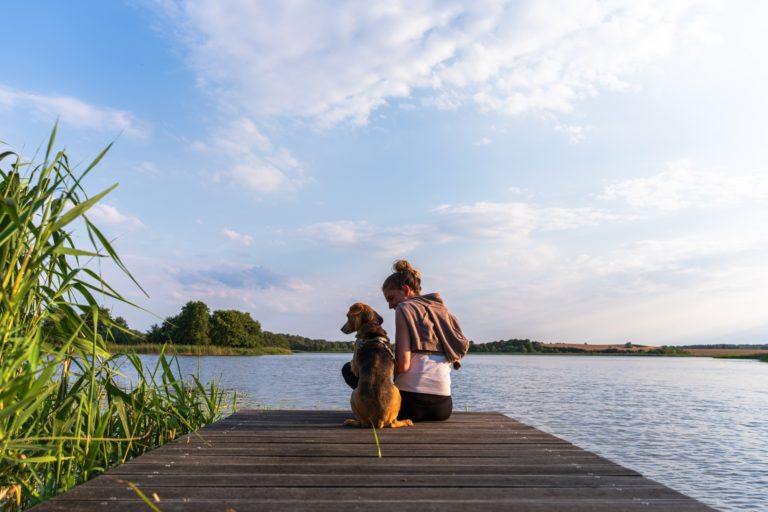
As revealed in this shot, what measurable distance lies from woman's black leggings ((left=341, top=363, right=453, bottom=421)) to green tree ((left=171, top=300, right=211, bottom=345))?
188 ft

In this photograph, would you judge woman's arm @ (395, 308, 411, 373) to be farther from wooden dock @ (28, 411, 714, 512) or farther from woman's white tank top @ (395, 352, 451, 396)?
→ wooden dock @ (28, 411, 714, 512)

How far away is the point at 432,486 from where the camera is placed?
117 inches

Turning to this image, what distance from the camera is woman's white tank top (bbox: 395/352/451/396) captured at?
16.4ft

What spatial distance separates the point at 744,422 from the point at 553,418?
195 inches

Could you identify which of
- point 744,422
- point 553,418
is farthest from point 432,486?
point 744,422

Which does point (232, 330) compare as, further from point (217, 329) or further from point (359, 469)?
point (359, 469)

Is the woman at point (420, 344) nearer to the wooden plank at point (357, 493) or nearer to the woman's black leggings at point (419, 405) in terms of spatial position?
the woman's black leggings at point (419, 405)

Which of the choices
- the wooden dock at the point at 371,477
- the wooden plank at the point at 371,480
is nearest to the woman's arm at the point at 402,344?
the wooden dock at the point at 371,477

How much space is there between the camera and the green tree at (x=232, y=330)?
64875mm

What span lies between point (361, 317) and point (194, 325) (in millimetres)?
59362

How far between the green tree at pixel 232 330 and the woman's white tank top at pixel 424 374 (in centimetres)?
6293

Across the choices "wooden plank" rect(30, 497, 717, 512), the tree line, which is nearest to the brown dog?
"wooden plank" rect(30, 497, 717, 512)

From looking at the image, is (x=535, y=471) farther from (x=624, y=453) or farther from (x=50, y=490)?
(x=624, y=453)

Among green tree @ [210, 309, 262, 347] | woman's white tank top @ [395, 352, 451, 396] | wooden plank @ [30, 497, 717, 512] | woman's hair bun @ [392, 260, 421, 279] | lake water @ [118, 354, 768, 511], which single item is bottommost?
lake water @ [118, 354, 768, 511]
